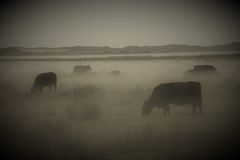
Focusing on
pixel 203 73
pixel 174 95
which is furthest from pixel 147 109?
pixel 203 73

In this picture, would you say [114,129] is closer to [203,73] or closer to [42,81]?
[42,81]

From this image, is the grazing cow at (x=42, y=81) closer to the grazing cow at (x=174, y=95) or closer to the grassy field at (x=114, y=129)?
the grassy field at (x=114, y=129)

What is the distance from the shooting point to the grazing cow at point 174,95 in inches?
327

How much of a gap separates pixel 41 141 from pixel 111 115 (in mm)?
3252

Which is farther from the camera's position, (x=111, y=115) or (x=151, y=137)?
(x=111, y=115)

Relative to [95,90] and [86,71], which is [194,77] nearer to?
[95,90]

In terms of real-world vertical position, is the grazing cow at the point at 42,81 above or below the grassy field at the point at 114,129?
above

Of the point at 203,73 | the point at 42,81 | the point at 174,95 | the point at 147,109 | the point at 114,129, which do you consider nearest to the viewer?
the point at 114,129

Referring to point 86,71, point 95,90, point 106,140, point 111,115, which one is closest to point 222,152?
point 106,140

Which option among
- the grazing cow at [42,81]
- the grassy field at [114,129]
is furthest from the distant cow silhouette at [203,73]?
the grazing cow at [42,81]

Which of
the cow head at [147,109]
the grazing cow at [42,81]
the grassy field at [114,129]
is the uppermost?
the grazing cow at [42,81]

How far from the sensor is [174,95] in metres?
8.30

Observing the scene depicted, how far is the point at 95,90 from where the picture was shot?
43.5ft

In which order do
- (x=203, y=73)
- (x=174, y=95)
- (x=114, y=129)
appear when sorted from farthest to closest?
1. (x=203, y=73)
2. (x=174, y=95)
3. (x=114, y=129)
